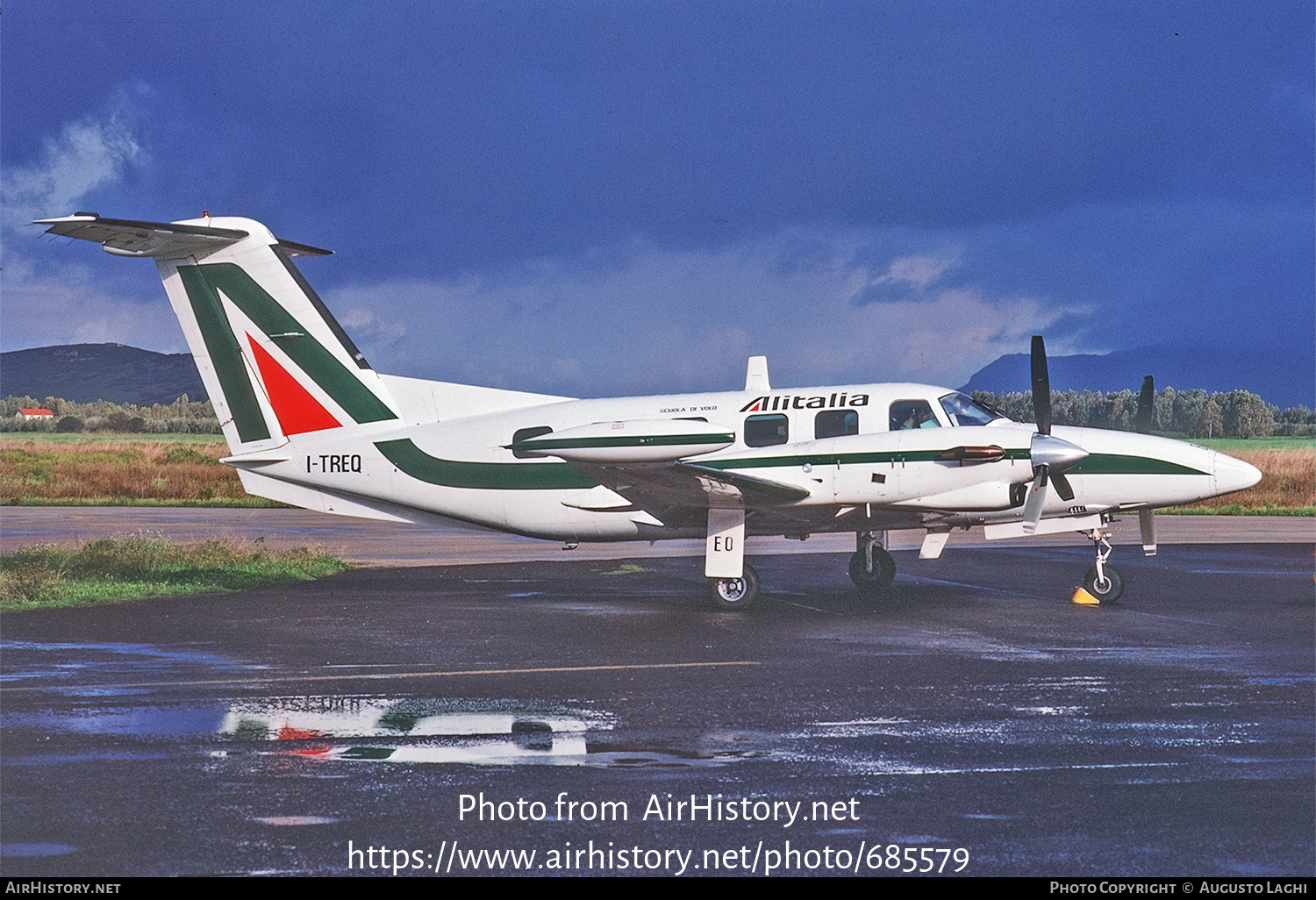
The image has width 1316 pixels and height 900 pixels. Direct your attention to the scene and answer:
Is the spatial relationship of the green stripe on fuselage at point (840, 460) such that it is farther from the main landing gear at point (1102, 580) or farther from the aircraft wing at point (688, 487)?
the main landing gear at point (1102, 580)

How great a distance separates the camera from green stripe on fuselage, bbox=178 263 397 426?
17.4 meters

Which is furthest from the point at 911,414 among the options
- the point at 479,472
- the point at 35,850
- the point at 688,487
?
the point at 35,850

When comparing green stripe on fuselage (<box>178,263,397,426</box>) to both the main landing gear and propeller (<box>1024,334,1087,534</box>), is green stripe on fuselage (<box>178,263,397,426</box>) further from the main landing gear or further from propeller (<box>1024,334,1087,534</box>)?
the main landing gear

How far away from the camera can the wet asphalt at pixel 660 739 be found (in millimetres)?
5809

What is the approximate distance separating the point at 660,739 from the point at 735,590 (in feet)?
23.7

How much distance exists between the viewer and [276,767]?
289 inches

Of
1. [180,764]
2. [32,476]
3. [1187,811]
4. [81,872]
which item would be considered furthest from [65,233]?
[32,476]

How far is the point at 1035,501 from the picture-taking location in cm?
1505

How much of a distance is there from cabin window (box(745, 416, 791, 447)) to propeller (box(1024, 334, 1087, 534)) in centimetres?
296

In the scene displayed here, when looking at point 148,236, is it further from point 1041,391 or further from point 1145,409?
point 1145,409

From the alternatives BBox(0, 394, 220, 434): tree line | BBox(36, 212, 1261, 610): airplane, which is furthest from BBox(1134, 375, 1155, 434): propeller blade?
BBox(0, 394, 220, 434): tree line

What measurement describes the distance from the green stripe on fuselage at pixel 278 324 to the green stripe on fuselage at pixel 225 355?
0.08 feet

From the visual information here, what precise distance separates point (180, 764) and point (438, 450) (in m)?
9.49

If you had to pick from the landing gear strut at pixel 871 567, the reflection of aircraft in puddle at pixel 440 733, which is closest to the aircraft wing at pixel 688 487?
the landing gear strut at pixel 871 567
